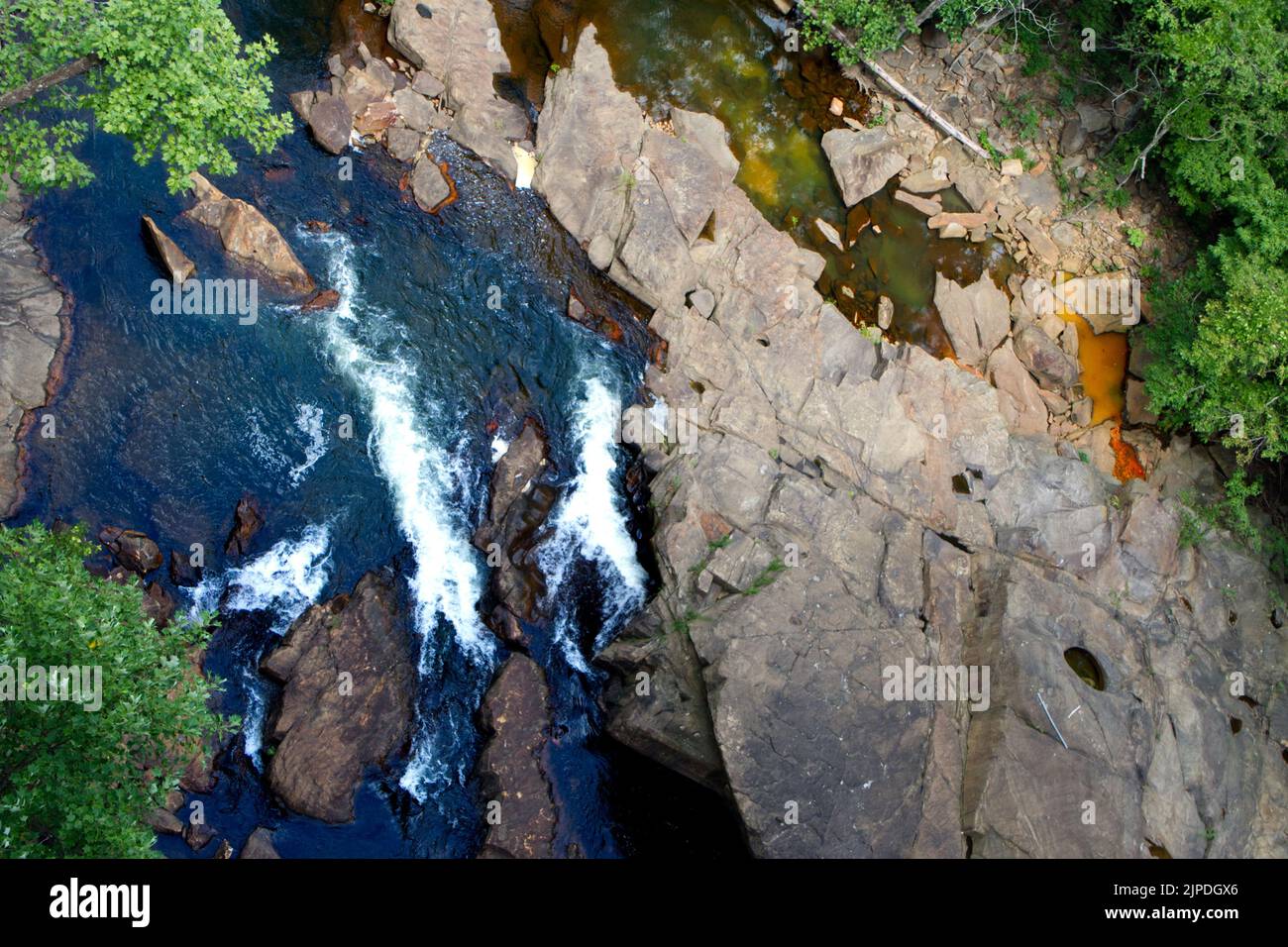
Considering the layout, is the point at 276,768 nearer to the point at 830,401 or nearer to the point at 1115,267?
the point at 830,401

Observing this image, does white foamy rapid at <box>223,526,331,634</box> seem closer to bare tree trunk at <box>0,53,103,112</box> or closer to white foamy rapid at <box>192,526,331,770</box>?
white foamy rapid at <box>192,526,331,770</box>

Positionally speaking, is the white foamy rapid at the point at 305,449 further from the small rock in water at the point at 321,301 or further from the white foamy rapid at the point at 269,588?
the small rock in water at the point at 321,301

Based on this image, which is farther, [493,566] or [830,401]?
[830,401]

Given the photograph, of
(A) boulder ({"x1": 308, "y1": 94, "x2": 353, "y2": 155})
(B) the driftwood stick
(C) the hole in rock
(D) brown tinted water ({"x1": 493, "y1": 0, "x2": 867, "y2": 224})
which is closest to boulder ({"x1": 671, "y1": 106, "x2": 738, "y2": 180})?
(D) brown tinted water ({"x1": 493, "y1": 0, "x2": 867, "y2": 224})

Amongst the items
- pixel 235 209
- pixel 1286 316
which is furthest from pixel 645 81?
pixel 1286 316

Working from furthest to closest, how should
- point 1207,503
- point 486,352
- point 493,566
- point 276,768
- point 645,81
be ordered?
point 645,81 → point 1207,503 → point 486,352 → point 493,566 → point 276,768

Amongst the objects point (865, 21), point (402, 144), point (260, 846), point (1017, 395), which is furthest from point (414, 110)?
point (260, 846)
